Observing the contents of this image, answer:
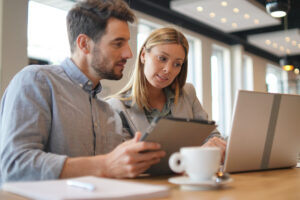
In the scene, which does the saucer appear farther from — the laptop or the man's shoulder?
the man's shoulder

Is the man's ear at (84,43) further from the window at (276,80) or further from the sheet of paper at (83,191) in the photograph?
the window at (276,80)

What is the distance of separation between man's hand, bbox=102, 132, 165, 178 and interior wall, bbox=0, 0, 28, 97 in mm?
2824

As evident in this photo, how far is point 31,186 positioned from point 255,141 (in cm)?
81

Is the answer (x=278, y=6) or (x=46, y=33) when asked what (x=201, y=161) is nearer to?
(x=278, y=6)

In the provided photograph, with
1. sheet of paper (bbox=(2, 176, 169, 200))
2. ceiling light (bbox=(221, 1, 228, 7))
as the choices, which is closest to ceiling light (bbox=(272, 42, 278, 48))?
ceiling light (bbox=(221, 1, 228, 7))

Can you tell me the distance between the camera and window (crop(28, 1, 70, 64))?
13.7ft

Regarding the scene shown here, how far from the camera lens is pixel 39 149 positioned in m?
1.12

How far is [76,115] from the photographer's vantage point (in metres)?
1.32

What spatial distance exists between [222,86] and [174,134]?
25.2 feet

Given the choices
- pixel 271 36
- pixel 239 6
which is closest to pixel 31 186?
pixel 239 6

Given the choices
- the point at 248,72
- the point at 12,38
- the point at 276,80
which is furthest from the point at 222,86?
the point at 12,38

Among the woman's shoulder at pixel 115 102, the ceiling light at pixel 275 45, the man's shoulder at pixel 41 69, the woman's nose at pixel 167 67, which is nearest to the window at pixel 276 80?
the ceiling light at pixel 275 45

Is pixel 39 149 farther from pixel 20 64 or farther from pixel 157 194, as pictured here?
pixel 20 64

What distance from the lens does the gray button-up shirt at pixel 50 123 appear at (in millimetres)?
1066
